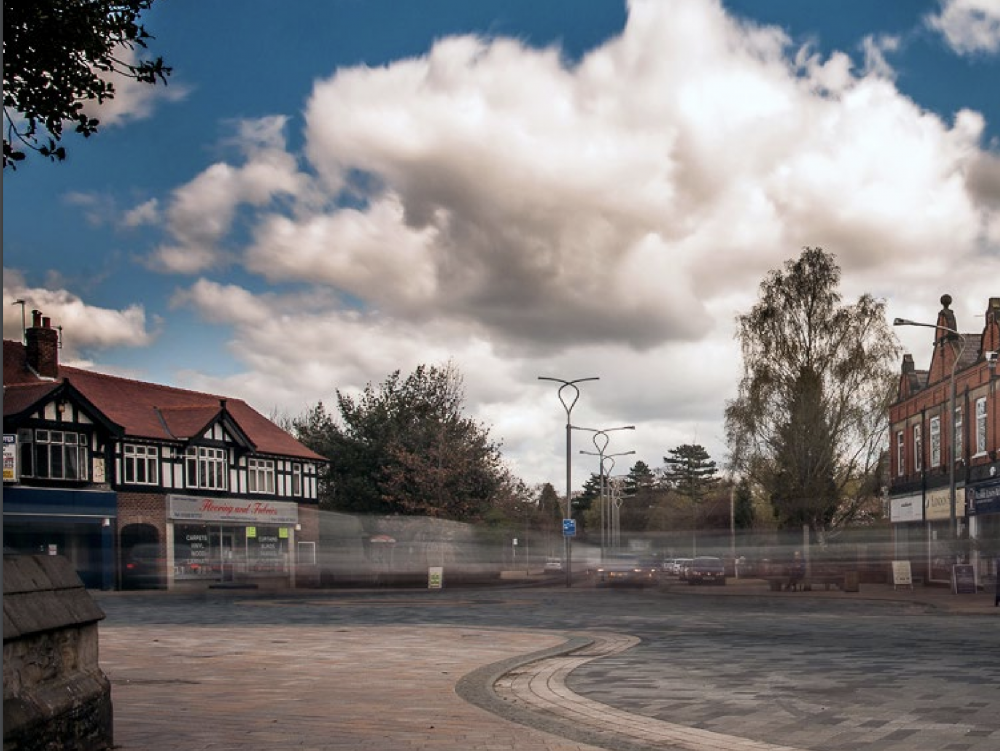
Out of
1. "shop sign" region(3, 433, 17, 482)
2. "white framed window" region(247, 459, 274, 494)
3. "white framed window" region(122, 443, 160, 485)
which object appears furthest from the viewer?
"white framed window" region(247, 459, 274, 494)

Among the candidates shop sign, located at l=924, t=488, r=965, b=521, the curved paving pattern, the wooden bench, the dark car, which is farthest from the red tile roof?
the curved paving pattern

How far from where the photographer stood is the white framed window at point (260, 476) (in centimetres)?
6209

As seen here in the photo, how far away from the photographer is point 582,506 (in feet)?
592

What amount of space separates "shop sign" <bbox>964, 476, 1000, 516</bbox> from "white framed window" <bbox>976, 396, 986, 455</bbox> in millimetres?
1379

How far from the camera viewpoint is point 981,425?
153ft

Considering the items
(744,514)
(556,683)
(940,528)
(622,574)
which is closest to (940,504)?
(940,528)

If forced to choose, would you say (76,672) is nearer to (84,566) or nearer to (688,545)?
(84,566)

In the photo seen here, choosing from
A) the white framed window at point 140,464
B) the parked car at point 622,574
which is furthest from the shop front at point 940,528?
the white framed window at point 140,464

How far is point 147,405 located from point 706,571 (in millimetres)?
26935

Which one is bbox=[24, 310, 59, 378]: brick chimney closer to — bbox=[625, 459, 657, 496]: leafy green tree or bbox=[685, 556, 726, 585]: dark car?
bbox=[685, 556, 726, 585]: dark car

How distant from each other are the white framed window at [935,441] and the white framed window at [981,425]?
510cm

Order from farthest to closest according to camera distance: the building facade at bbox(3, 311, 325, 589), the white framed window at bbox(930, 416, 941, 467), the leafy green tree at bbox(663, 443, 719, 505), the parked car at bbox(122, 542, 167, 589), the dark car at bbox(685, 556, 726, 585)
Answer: the leafy green tree at bbox(663, 443, 719, 505) → the dark car at bbox(685, 556, 726, 585) → the parked car at bbox(122, 542, 167, 589) → the white framed window at bbox(930, 416, 941, 467) → the building facade at bbox(3, 311, 325, 589)

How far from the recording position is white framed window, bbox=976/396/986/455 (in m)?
46.4

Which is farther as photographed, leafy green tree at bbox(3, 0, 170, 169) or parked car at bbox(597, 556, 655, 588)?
A: parked car at bbox(597, 556, 655, 588)
